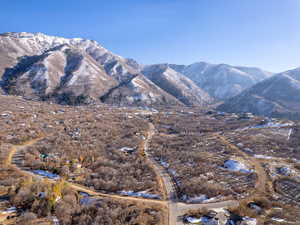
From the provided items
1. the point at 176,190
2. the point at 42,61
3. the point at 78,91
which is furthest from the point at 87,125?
the point at 42,61

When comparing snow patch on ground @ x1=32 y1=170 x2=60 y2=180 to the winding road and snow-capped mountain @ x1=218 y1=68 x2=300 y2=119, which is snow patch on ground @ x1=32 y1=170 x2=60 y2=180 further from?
snow-capped mountain @ x1=218 y1=68 x2=300 y2=119

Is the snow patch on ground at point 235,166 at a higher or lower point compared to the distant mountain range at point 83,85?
lower

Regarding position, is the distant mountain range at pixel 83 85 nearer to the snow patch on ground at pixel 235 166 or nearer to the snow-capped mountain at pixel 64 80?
the snow-capped mountain at pixel 64 80

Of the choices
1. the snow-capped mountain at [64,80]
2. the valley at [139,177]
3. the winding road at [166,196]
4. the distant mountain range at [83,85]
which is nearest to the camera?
the valley at [139,177]

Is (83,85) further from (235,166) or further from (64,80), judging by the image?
(235,166)

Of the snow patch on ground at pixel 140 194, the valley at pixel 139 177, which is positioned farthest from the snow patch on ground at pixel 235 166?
the snow patch on ground at pixel 140 194

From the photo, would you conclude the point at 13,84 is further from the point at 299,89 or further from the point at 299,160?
the point at 299,89

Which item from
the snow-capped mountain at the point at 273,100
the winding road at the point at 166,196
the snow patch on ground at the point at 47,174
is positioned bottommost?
the winding road at the point at 166,196

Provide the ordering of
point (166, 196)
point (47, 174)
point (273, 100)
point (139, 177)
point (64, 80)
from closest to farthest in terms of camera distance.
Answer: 1. point (166, 196)
2. point (47, 174)
3. point (139, 177)
4. point (64, 80)
5. point (273, 100)

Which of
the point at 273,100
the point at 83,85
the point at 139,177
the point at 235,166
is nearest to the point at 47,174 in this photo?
the point at 139,177
